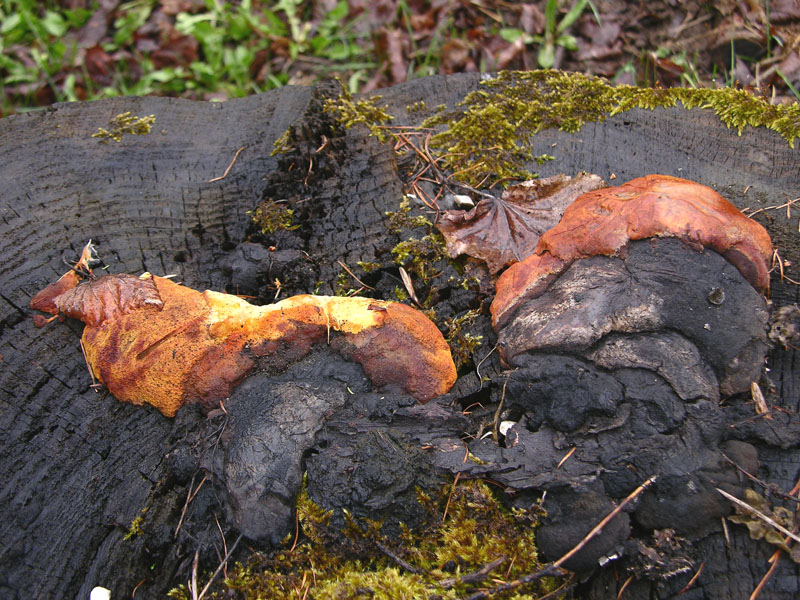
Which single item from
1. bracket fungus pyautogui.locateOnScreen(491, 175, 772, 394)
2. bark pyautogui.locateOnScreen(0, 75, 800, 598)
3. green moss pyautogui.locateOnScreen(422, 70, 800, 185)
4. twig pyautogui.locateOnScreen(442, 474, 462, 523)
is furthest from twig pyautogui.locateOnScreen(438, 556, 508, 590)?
green moss pyautogui.locateOnScreen(422, 70, 800, 185)

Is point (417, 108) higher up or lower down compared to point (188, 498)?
higher up

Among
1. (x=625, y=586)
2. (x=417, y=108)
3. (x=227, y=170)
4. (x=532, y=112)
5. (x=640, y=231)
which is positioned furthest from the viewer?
(x=417, y=108)

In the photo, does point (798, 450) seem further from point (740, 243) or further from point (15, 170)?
point (15, 170)

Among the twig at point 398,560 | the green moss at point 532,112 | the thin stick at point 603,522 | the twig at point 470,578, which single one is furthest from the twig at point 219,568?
the green moss at point 532,112

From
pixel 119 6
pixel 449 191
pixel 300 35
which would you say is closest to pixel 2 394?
pixel 449 191

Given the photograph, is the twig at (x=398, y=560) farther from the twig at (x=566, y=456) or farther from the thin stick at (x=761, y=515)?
the thin stick at (x=761, y=515)

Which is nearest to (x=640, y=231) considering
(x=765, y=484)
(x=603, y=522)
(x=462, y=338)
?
(x=462, y=338)

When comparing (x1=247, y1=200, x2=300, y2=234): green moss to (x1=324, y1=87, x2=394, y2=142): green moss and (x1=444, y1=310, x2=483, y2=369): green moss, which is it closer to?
(x1=324, y1=87, x2=394, y2=142): green moss

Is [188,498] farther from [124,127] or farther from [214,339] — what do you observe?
[124,127]
